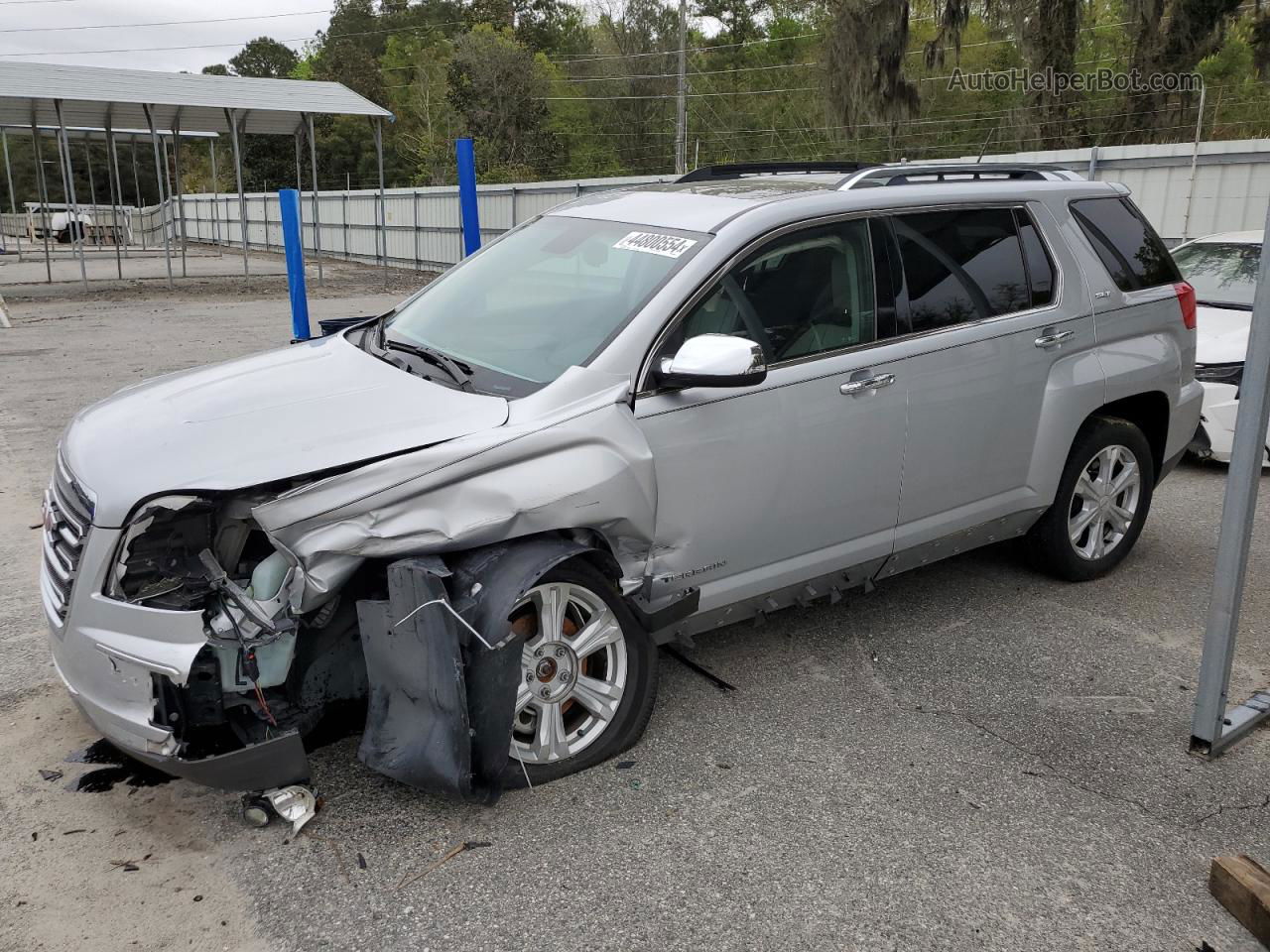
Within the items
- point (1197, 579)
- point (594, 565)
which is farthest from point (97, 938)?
point (1197, 579)

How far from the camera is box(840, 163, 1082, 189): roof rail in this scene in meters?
4.39

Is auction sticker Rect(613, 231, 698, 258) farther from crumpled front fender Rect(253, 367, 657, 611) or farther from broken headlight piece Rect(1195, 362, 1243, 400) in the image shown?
broken headlight piece Rect(1195, 362, 1243, 400)

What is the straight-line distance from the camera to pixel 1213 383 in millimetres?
7117

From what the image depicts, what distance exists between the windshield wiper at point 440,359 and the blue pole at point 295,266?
22.6 feet

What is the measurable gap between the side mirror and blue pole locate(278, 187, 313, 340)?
7922mm

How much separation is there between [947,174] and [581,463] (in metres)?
2.41

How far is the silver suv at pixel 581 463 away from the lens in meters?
3.03

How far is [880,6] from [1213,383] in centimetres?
1910

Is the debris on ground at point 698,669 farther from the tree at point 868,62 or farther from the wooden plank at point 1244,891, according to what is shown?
the tree at point 868,62

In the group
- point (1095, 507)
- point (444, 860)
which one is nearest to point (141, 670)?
point (444, 860)

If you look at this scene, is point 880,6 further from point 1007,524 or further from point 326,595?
point 326,595

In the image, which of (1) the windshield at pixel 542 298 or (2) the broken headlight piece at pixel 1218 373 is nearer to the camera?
(1) the windshield at pixel 542 298

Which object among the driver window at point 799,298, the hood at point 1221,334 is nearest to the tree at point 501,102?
the hood at point 1221,334

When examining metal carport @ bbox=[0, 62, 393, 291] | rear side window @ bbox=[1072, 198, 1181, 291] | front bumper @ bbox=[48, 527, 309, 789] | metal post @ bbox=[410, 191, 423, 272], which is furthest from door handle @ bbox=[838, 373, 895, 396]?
metal post @ bbox=[410, 191, 423, 272]
